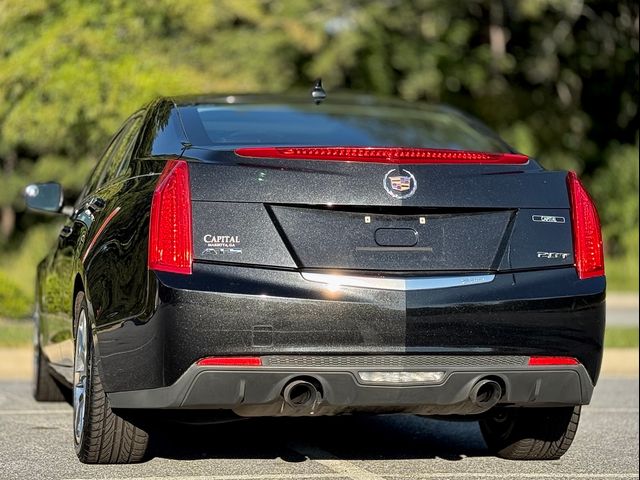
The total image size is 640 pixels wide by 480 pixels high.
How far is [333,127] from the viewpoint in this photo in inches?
276

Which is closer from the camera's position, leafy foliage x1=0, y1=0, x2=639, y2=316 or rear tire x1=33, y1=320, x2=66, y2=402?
rear tire x1=33, y1=320, x2=66, y2=402

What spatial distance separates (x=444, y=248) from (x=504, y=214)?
1.01 ft

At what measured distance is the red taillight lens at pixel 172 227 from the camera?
5.57 meters

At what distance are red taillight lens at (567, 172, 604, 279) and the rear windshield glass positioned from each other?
1.02m

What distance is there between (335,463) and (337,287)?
1.37 m

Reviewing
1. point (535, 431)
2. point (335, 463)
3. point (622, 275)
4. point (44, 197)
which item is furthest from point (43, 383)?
point (622, 275)

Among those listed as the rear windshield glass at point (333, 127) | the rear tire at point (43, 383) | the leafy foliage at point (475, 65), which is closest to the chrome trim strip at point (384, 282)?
the rear windshield glass at point (333, 127)

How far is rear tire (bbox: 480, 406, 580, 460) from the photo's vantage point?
654 cm

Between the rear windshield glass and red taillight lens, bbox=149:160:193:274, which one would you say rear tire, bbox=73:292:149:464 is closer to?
red taillight lens, bbox=149:160:193:274

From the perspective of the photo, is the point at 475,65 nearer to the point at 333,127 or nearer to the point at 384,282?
the point at 333,127

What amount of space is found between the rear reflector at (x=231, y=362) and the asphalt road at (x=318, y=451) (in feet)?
2.64

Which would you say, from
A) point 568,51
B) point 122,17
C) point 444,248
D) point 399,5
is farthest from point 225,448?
point 568,51

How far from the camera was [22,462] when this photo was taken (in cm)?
661

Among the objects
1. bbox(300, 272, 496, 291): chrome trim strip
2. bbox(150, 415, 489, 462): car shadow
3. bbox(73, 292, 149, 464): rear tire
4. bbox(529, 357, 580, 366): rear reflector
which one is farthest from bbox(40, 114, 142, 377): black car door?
bbox(529, 357, 580, 366): rear reflector
